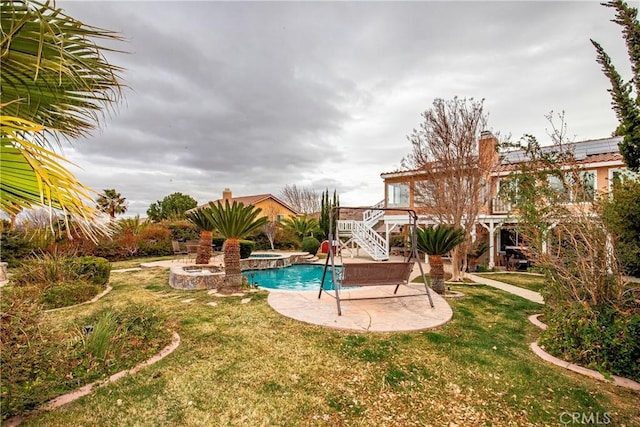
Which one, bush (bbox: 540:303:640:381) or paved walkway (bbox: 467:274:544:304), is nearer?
bush (bbox: 540:303:640:381)

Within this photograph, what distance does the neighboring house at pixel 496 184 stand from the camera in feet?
39.0

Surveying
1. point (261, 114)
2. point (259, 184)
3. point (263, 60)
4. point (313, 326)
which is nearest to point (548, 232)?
point (313, 326)

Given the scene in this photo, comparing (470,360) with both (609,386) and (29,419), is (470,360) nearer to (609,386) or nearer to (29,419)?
(609,386)

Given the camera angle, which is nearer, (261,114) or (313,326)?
(313,326)

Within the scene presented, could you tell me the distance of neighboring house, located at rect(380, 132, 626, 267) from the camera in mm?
11898

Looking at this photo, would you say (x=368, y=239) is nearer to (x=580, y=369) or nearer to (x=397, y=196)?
(x=397, y=196)

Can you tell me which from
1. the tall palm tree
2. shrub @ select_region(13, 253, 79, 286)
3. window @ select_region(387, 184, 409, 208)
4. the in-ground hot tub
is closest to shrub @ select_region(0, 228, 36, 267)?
shrub @ select_region(13, 253, 79, 286)

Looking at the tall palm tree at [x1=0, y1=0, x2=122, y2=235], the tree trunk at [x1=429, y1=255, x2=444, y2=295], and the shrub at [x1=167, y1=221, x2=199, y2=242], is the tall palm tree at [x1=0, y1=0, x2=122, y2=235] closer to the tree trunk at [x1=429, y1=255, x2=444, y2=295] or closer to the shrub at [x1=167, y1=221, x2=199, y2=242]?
the tree trunk at [x1=429, y1=255, x2=444, y2=295]

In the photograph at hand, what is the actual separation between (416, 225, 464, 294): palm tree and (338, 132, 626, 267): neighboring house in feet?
7.10

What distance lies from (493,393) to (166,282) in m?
8.95

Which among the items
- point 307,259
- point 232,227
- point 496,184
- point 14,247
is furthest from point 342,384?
point 14,247

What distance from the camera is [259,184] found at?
38844 millimetres
